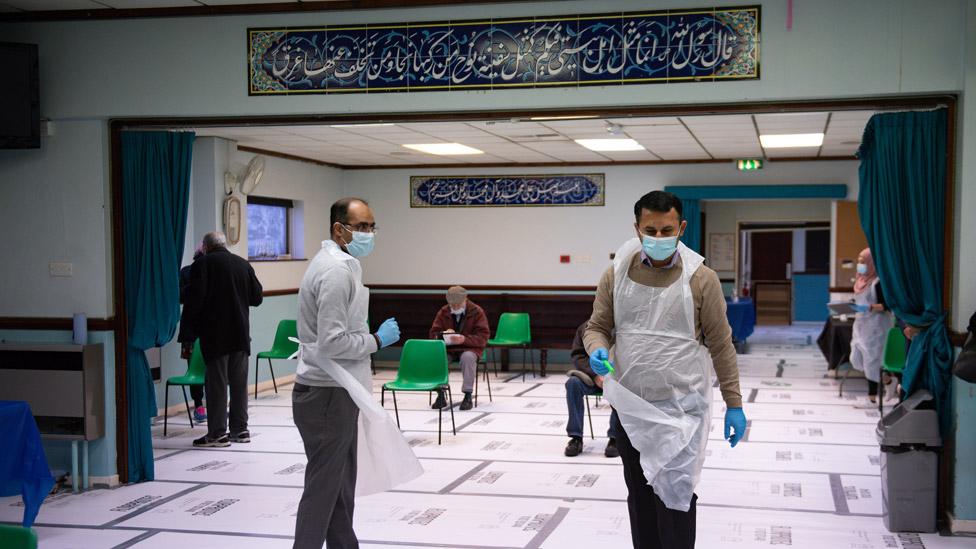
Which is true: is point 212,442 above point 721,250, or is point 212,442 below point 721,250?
below

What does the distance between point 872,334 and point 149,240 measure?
6.19 metres

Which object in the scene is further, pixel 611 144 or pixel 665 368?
pixel 611 144

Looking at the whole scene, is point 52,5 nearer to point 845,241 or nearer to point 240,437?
point 240,437

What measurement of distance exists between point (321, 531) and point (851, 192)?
9633mm

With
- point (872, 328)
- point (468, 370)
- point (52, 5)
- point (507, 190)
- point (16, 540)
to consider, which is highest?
point (52, 5)

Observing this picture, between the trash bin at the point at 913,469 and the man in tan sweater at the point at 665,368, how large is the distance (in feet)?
6.15

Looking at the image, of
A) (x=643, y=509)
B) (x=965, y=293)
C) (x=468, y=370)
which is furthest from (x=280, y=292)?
(x=643, y=509)

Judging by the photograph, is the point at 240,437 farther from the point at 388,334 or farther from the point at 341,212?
the point at 341,212

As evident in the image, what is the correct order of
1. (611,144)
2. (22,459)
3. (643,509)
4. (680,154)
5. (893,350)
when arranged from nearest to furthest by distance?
(643,509) < (22,459) < (893,350) < (611,144) < (680,154)

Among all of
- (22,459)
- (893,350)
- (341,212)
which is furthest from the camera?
(893,350)

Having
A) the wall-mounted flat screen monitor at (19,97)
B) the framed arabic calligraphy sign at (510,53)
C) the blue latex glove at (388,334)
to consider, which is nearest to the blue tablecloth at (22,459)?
the wall-mounted flat screen monitor at (19,97)

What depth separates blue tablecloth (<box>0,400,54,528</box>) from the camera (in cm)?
458

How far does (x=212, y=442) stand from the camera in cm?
730

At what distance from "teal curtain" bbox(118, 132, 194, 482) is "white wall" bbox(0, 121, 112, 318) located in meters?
0.13
